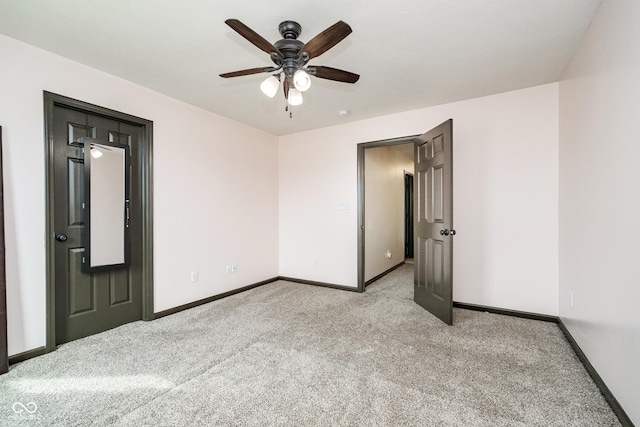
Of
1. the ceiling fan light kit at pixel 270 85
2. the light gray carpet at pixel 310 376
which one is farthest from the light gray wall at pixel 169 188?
the ceiling fan light kit at pixel 270 85

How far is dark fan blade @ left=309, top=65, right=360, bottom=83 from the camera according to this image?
1.84m

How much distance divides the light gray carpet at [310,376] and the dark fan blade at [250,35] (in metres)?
2.07

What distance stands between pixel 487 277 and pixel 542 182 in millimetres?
1149

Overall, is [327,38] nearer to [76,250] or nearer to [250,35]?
[250,35]

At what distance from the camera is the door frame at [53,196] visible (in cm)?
224

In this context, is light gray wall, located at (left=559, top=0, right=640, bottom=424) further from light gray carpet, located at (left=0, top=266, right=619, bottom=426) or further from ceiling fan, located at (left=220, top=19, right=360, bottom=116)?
ceiling fan, located at (left=220, top=19, right=360, bottom=116)

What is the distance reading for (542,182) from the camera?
2.91m

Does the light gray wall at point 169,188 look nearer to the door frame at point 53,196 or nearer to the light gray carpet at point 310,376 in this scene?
the door frame at point 53,196

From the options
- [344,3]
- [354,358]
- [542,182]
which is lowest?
[354,358]

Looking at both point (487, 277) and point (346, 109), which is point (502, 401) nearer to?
point (487, 277)

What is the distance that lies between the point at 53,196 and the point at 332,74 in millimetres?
2419

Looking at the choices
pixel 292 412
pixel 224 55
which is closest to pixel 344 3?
pixel 224 55

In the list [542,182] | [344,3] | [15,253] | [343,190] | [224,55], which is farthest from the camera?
[343,190]

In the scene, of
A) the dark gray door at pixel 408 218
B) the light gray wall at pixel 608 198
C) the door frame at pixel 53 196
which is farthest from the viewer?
the dark gray door at pixel 408 218
